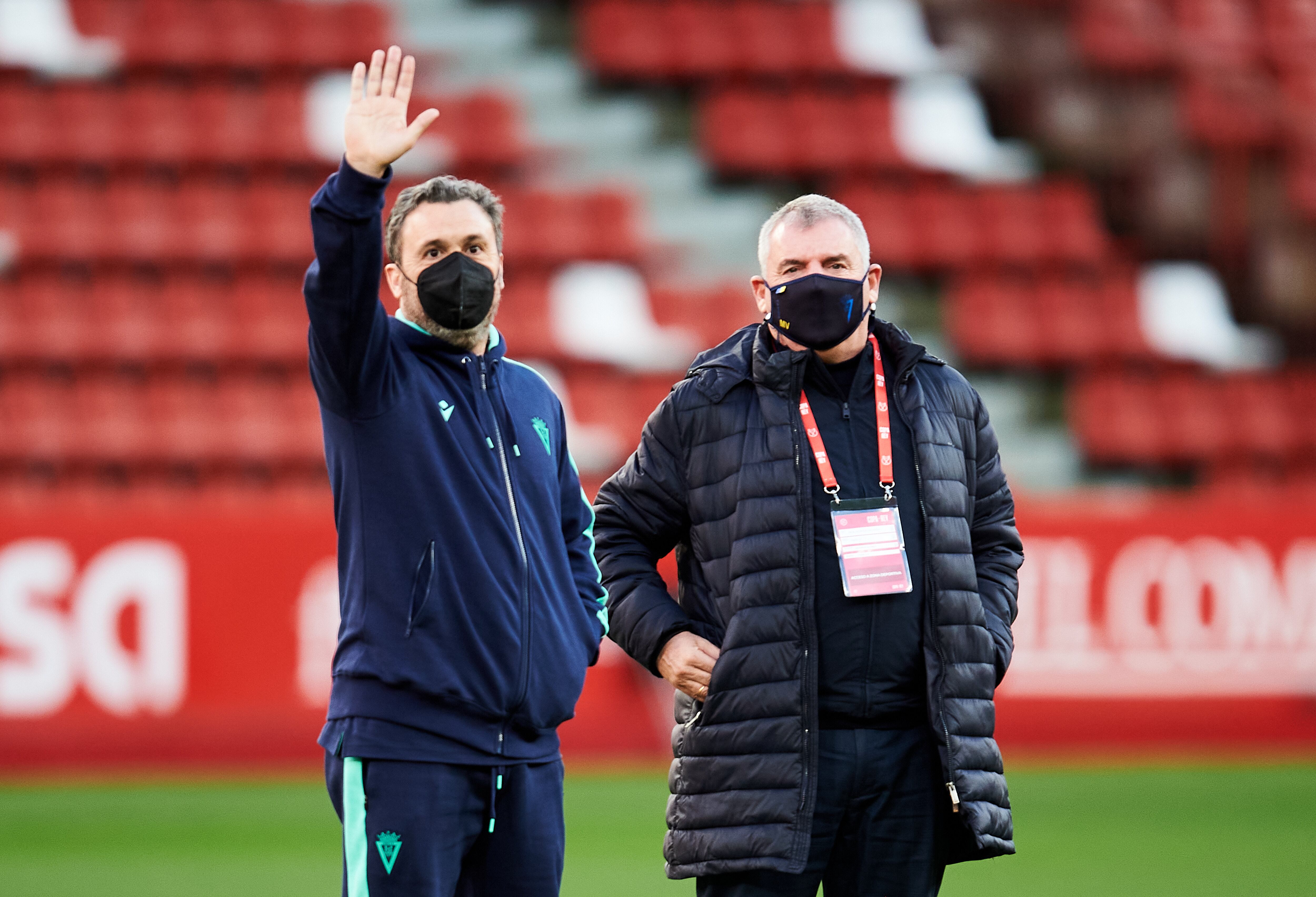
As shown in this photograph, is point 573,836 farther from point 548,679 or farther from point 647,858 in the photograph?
point 548,679

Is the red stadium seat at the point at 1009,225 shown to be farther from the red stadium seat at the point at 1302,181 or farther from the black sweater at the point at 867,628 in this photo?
the black sweater at the point at 867,628

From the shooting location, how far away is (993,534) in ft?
11.3

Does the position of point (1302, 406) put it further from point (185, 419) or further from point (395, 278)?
point (395, 278)

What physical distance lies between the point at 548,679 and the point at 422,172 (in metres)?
9.13

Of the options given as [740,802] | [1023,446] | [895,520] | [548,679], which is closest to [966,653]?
[895,520]

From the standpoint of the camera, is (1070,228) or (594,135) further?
(594,135)

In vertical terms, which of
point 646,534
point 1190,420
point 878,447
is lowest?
point 646,534

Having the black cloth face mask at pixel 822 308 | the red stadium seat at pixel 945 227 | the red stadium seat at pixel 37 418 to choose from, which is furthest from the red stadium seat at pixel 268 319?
the black cloth face mask at pixel 822 308

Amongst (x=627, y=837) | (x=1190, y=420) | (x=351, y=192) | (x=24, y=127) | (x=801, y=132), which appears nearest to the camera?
(x=351, y=192)

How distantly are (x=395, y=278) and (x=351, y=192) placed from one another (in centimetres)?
44

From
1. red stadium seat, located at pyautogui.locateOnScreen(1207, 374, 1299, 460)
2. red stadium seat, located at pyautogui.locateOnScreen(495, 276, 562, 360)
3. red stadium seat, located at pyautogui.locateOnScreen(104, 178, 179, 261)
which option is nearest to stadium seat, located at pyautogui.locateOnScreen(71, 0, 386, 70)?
red stadium seat, located at pyautogui.locateOnScreen(104, 178, 179, 261)

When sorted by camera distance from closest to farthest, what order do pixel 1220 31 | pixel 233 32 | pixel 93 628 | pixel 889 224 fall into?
pixel 93 628 < pixel 889 224 < pixel 233 32 < pixel 1220 31

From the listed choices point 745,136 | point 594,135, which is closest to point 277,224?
point 594,135

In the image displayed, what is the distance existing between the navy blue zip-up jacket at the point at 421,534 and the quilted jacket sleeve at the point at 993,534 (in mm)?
849
